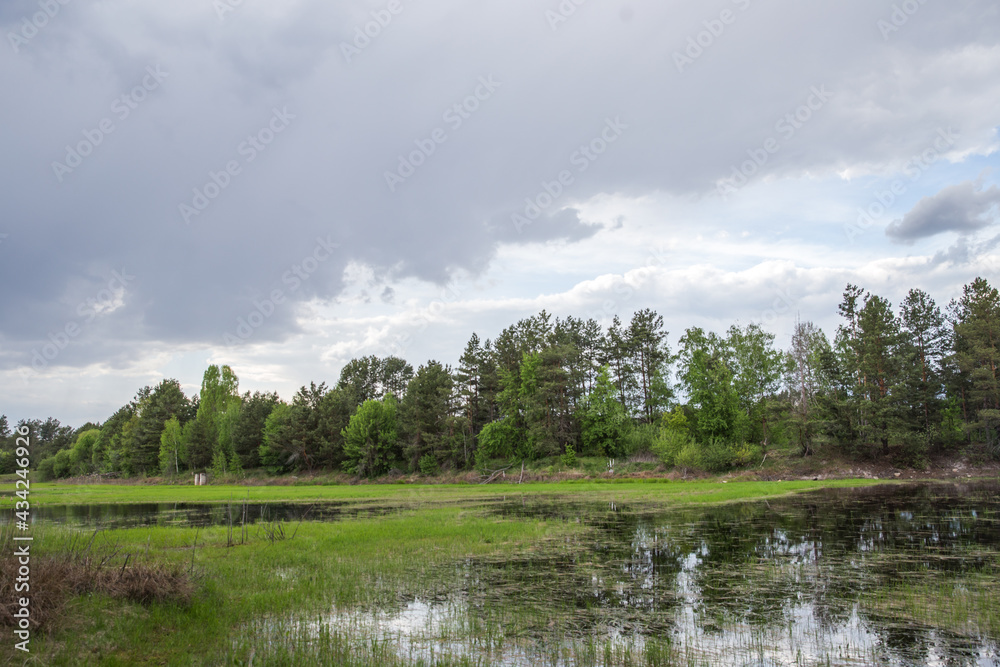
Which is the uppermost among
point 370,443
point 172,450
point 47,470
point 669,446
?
point 370,443

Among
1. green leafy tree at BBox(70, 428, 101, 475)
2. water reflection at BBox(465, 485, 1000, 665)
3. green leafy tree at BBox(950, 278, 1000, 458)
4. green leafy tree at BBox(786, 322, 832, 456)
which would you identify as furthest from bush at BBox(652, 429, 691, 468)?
green leafy tree at BBox(70, 428, 101, 475)

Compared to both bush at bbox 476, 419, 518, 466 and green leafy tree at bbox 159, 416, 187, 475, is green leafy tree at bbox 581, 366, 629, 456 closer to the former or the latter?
bush at bbox 476, 419, 518, 466

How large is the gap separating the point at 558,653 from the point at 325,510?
101 ft

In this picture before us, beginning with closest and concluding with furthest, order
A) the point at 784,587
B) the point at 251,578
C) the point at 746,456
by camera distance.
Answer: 1. the point at 784,587
2. the point at 251,578
3. the point at 746,456

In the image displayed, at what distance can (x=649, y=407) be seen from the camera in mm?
83062

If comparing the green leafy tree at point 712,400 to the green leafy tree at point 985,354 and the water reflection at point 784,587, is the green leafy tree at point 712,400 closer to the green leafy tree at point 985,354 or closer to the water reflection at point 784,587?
the green leafy tree at point 985,354

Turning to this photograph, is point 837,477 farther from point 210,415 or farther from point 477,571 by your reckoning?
point 210,415

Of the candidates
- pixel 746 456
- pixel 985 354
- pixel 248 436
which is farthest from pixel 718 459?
pixel 248 436

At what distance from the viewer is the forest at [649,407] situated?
58.6m

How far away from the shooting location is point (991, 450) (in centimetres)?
5503

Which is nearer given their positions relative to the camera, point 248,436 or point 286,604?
point 286,604

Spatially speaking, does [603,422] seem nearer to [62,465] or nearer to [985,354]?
[985,354]

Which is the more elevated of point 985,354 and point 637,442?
point 985,354

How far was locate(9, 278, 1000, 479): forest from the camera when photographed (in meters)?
58.6
